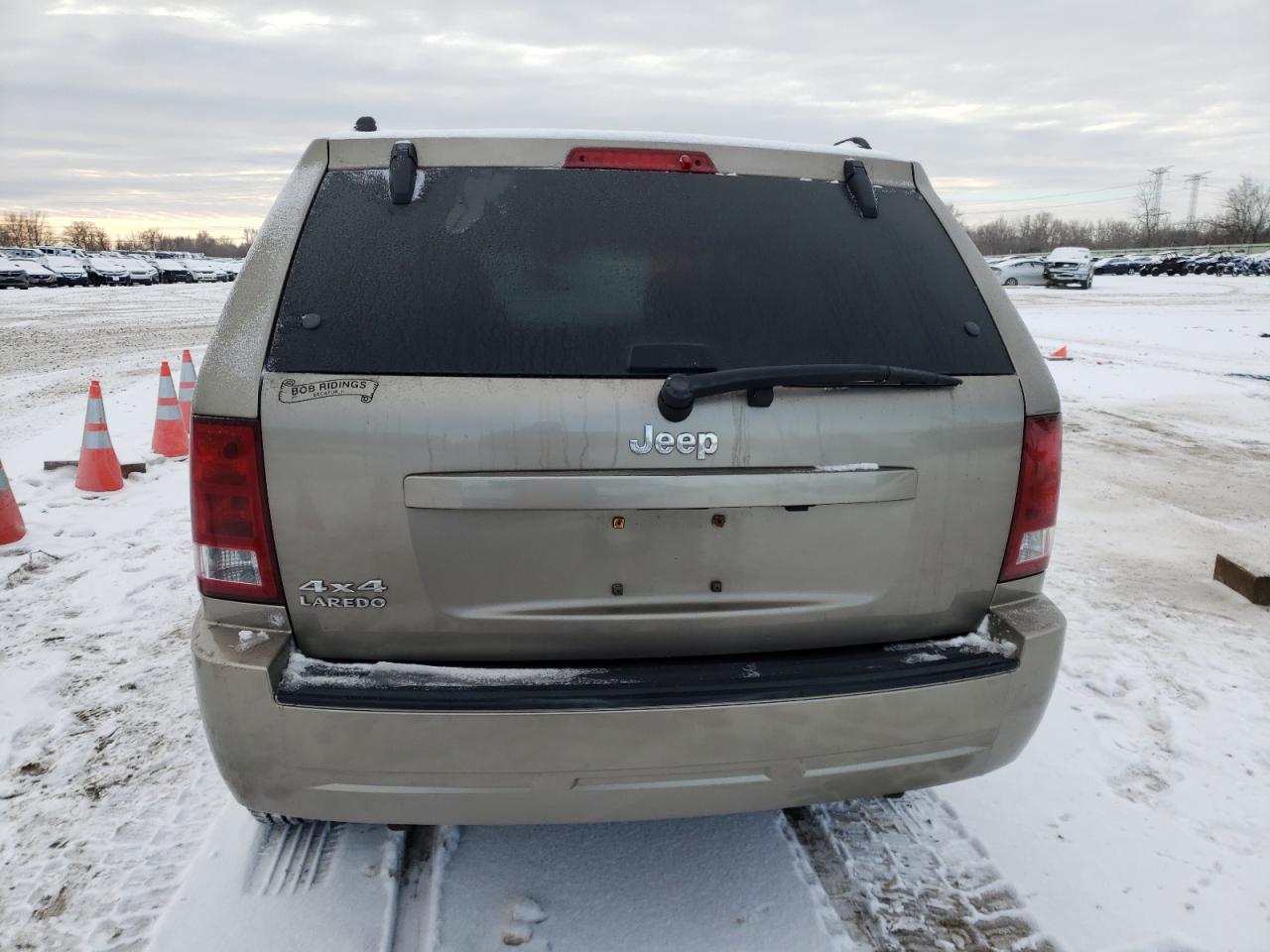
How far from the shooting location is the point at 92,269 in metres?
46.3

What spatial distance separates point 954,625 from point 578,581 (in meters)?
1.02

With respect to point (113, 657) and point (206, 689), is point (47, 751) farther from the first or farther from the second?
point (206, 689)

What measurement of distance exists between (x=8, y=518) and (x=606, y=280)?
517 cm

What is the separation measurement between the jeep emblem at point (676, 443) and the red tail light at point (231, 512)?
2.84ft

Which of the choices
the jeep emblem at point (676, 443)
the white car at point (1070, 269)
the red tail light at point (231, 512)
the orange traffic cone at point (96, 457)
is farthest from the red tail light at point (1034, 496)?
the white car at point (1070, 269)

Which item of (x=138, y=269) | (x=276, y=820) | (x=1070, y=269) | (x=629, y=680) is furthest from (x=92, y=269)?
(x=629, y=680)

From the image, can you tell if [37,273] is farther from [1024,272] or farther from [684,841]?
[684,841]

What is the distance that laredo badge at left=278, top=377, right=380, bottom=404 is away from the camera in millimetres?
1951

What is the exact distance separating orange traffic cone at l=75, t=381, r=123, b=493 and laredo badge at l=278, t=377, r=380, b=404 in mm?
5621

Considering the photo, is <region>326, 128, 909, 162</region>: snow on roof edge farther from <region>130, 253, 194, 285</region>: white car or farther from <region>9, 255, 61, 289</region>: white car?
<region>130, 253, 194, 285</region>: white car

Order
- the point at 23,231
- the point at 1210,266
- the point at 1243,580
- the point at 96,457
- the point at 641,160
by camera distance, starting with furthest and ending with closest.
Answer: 1. the point at 23,231
2. the point at 1210,266
3. the point at 96,457
4. the point at 1243,580
5. the point at 641,160

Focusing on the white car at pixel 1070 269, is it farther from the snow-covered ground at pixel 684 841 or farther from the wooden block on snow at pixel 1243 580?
the snow-covered ground at pixel 684 841

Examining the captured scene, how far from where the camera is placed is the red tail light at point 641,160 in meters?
2.36

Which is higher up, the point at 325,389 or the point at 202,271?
the point at 202,271
